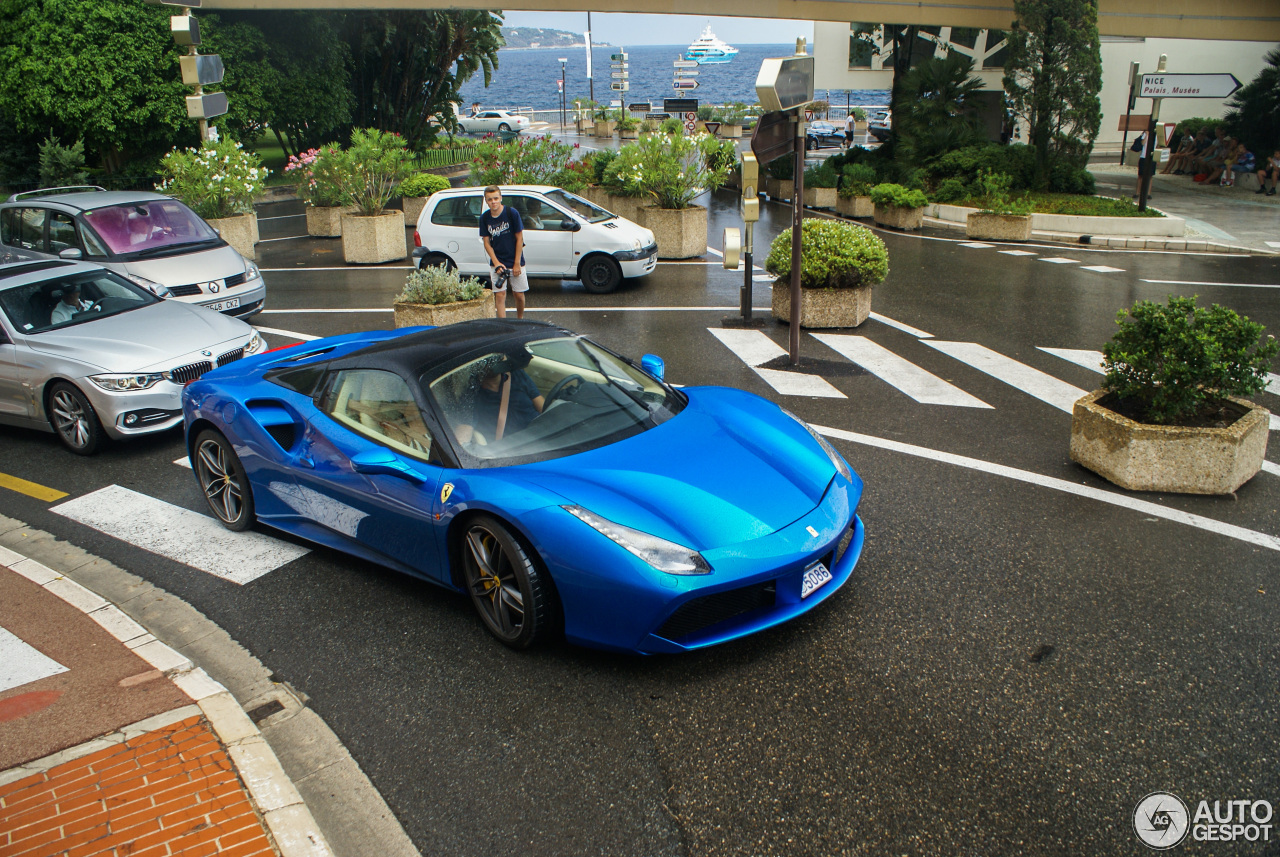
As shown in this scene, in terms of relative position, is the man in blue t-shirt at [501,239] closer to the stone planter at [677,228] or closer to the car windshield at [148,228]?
the car windshield at [148,228]

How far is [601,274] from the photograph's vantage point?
1432cm

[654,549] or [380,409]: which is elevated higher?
[380,409]

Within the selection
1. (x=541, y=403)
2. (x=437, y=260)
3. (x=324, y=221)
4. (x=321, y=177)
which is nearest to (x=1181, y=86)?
(x=437, y=260)

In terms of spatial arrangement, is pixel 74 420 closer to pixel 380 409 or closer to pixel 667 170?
pixel 380 409

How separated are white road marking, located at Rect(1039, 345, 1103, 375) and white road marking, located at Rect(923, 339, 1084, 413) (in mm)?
583

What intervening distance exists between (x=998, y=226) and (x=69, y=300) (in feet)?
55.5

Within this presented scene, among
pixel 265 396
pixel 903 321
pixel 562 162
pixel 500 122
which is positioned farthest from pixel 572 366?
pixel 500 122

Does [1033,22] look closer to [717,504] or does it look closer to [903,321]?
[903,321]

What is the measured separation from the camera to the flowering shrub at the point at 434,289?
1062 centimetres

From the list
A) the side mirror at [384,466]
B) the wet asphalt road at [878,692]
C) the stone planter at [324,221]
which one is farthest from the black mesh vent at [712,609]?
the stone planter at [324,221]

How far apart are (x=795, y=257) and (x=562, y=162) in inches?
476

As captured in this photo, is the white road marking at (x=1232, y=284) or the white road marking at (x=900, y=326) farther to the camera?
the white road marking at (x=1232, y=284)

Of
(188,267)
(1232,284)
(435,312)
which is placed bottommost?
(1232,284)

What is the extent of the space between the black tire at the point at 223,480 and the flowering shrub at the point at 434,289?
15.4ft
